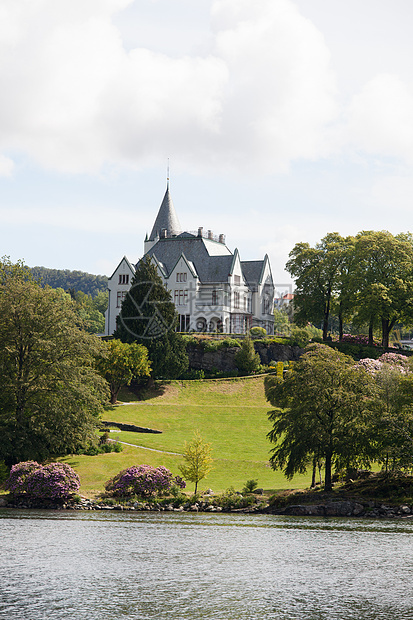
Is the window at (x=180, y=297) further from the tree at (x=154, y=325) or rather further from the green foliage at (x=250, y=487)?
the green foliage at (x=250, y=487)

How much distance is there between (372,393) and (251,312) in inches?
2641

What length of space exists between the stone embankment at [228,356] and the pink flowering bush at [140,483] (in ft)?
136

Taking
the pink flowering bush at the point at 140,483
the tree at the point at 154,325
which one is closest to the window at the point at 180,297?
the tree at the point at 154,325

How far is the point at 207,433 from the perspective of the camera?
6100 cm

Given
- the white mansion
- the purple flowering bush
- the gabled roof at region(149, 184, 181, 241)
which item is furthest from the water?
the gabled roof at region(149, 184, 181, 241)

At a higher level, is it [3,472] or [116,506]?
[3,472]

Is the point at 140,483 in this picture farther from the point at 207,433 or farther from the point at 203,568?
the point at 207,433

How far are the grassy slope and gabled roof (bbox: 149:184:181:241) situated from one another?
4301 centimetres

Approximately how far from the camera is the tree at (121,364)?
68.0 meters

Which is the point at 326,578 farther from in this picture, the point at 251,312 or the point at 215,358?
the point at 251,312

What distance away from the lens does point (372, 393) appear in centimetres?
4269

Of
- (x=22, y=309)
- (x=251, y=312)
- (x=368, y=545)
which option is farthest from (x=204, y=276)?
(x=368, y=545)

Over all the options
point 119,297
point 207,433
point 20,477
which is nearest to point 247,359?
point 207,433

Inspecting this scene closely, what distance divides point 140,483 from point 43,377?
11924mm
